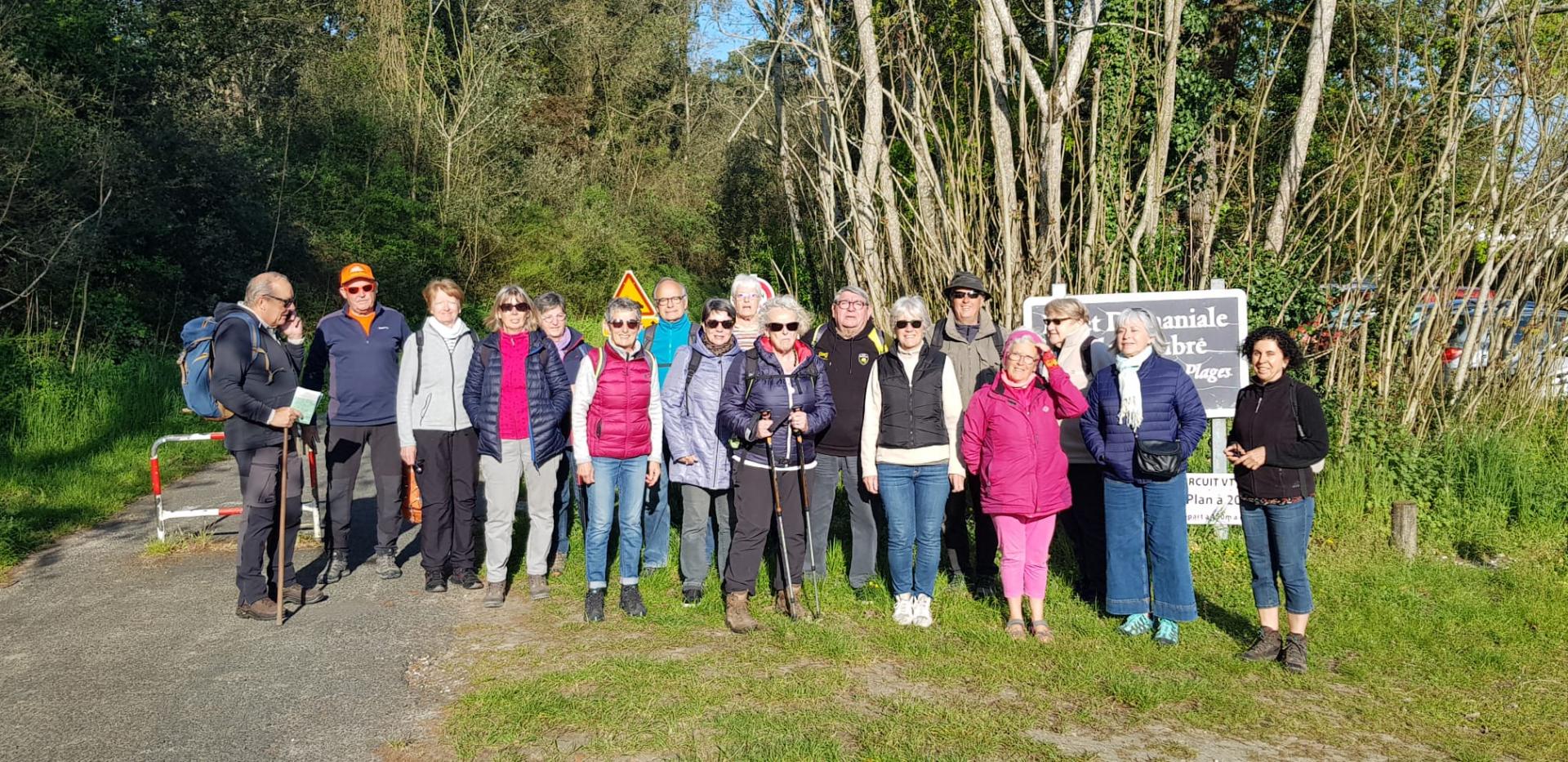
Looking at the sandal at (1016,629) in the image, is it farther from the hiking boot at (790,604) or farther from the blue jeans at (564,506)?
the blue jeans at (564,506)

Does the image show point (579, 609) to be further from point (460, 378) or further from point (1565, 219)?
point (1565, 219)

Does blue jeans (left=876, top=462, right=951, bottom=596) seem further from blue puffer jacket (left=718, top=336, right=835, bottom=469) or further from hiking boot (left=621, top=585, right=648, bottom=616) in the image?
hiking boot (left=621, top=585, right=648, bottom=616)

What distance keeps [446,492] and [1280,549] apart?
4441 millimetres

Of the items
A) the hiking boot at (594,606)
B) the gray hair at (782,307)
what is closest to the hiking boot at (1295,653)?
the gray hair at (782,307)

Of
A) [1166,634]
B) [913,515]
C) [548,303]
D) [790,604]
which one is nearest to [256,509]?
[548,303]

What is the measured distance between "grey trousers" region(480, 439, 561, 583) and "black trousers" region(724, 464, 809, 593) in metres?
1.12

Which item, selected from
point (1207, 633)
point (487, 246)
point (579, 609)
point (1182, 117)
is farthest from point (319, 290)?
point (1207, 633)

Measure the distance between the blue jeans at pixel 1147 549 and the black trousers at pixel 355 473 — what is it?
4143mm

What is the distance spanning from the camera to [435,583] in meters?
6.50

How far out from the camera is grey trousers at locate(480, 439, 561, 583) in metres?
6.17

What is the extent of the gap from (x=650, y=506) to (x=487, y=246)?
984 inches

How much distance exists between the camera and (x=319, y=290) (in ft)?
80.3

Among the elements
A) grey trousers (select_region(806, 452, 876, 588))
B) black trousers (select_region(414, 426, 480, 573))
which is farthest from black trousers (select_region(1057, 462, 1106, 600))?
black trousers (select_region(414, 426, 480, 573))

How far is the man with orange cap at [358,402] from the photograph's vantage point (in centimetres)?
656
